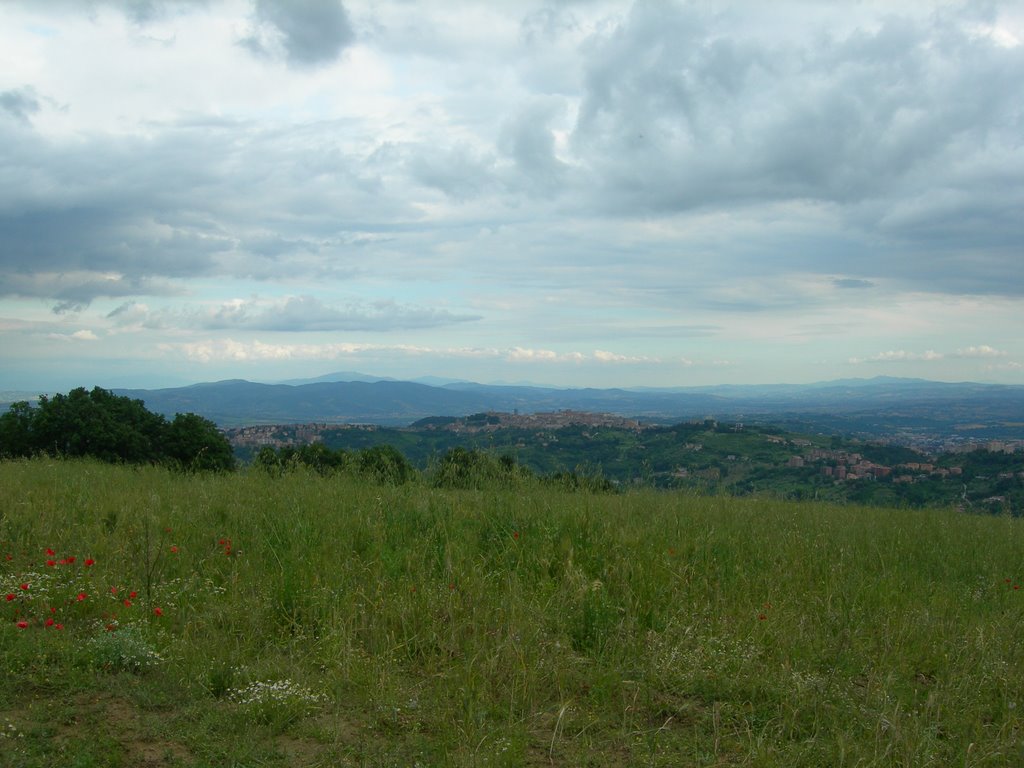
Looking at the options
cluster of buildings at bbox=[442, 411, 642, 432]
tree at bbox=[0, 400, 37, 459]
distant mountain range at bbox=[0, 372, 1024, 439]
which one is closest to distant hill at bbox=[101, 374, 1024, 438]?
distant mountain range at bbox=[0, 372, 1024, 439]

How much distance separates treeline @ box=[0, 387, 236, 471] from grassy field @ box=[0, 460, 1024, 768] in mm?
10175

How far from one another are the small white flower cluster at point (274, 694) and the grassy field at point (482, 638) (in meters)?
0.02

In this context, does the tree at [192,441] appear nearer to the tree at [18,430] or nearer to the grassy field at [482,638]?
the tree at [18,430]

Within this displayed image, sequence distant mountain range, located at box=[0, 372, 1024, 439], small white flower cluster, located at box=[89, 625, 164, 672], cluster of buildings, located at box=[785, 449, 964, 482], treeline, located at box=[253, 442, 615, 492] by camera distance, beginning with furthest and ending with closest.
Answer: distant mountain range, located at box=[0, 372, 1024, 439]
cluster of buildings, located at box=[785, 449, 964, 482]
treeline, located at box=[253, 442, 615, 492]
small white flower cluster, located at box=[89, 625, 164, 672]

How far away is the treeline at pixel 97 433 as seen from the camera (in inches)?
692

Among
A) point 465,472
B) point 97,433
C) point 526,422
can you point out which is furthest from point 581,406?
point 465,472

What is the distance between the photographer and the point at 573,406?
8375 centimetres

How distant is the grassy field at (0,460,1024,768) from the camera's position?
3.87 metres

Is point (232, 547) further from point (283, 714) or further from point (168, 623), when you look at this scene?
point (283, 714)

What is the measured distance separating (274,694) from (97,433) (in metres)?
16.0

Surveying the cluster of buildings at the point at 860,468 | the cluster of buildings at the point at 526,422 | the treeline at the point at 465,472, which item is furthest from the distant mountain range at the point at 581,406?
the treeline at the point at 465,472

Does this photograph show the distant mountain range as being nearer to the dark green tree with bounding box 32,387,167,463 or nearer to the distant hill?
the distant hill

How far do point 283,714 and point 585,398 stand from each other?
10514 cm

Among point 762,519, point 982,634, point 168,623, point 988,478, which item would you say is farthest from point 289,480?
point 988,478
